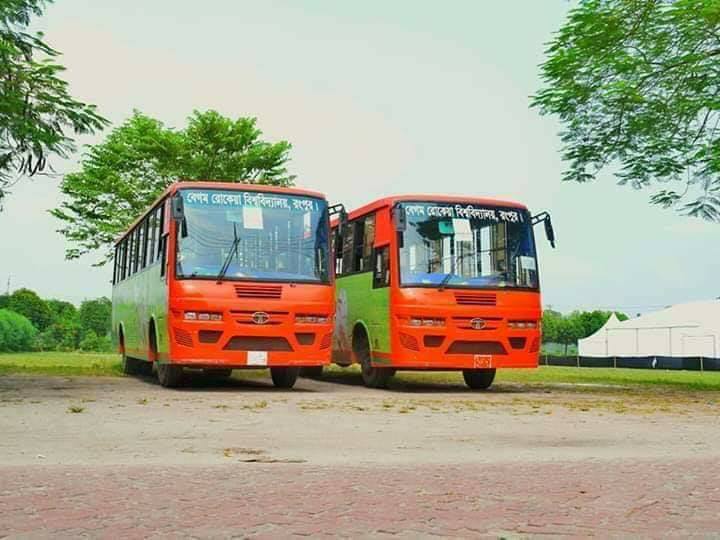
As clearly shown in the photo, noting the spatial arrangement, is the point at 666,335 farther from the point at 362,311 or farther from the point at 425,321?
the point at 425,321

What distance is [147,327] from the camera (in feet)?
59.0

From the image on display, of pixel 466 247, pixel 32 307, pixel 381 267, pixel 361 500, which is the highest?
pixel 32 307

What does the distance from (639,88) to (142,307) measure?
9.61 m

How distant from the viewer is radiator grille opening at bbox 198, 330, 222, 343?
49.7ft

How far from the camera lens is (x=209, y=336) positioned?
15.2 m

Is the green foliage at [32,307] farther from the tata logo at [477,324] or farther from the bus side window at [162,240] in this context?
the tata logo at [477,324]

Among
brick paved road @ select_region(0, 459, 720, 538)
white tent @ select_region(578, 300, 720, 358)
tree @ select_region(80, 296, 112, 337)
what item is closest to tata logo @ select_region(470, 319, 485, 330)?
brick paved road @ select_region(0, 459, 720, 538)

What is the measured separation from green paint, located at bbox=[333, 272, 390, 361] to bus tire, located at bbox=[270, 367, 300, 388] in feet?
4.83

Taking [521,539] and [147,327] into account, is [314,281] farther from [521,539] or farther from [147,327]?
[521,539]

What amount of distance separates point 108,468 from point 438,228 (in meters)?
10.7

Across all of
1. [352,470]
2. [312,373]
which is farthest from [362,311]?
[352,470]

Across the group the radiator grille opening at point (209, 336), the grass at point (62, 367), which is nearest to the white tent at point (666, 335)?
the grass at point (62, 367)

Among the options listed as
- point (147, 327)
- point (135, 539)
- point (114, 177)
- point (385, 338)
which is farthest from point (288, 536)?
point (114, 177)

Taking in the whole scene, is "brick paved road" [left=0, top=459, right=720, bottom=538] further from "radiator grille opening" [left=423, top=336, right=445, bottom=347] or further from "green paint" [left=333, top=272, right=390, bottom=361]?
"green paint" [left=333, top=272, right=390, bottom=361]
